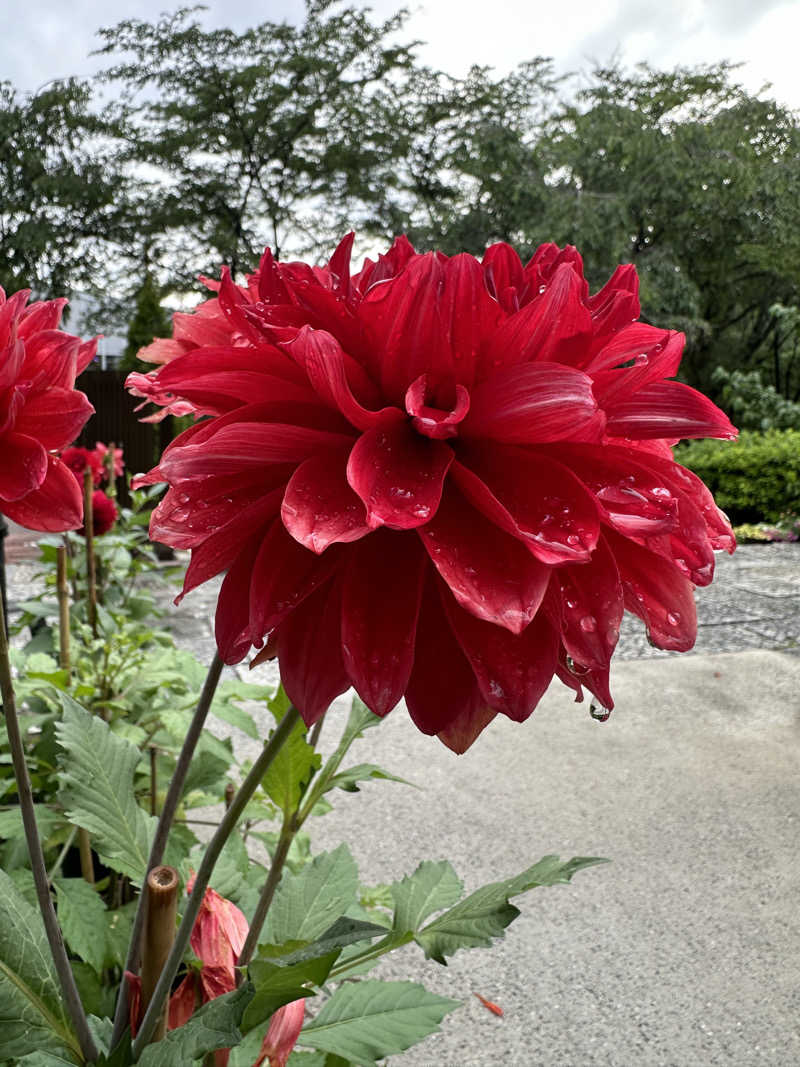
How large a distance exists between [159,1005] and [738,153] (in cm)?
1563

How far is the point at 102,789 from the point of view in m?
0.81

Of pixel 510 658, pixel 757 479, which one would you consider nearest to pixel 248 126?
pixel 757 479

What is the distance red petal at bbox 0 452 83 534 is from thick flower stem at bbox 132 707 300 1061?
0.20 meters

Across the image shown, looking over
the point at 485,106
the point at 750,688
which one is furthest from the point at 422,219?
the point at 750,688

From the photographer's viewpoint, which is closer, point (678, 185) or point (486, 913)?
point (486, 913)

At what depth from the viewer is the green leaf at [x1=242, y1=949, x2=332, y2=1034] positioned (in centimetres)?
55

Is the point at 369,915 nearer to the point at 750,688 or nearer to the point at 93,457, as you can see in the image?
the point at 93,457

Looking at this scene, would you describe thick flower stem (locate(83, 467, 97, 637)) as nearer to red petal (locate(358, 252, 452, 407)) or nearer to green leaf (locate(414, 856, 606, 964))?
green leaf (locate(414, 856, 606, 964))

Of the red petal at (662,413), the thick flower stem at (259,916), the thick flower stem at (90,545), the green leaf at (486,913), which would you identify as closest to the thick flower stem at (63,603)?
the thick flower stem at (90,545)

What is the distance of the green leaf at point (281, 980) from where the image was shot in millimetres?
546

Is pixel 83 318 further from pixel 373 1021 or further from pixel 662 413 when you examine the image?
pixel 662 413

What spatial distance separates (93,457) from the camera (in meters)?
2.40

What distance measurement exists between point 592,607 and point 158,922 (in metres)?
0.38

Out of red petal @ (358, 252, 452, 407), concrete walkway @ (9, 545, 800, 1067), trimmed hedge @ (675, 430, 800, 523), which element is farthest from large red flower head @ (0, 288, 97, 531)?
trimmed hedge @ (675, 430, 800, 523)
